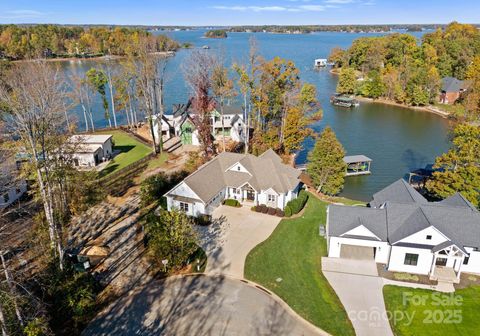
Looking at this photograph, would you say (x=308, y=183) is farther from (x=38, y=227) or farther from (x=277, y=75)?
(x=38, y=227)

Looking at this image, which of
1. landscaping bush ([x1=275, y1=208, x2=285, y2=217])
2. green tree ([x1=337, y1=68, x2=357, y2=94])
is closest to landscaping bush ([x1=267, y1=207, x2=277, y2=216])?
landscaping bush ([x1=275, y1=208, x2=285, y2=217])

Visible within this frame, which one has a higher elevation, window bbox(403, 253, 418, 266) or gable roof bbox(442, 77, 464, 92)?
gable roof bbox(442, 77, 464, 92)

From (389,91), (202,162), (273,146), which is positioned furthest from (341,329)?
(389,91)

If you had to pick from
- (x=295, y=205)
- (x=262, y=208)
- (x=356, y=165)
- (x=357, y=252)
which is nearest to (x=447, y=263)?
(x=357, y=252)

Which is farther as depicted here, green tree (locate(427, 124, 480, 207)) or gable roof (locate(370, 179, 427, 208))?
green tree (locate(427, 124, 480, 207))

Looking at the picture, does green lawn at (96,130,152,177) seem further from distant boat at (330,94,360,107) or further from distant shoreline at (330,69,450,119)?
distant shoreline at (330,69,450,119)

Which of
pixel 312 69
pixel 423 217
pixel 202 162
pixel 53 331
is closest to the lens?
pixel 53 331
